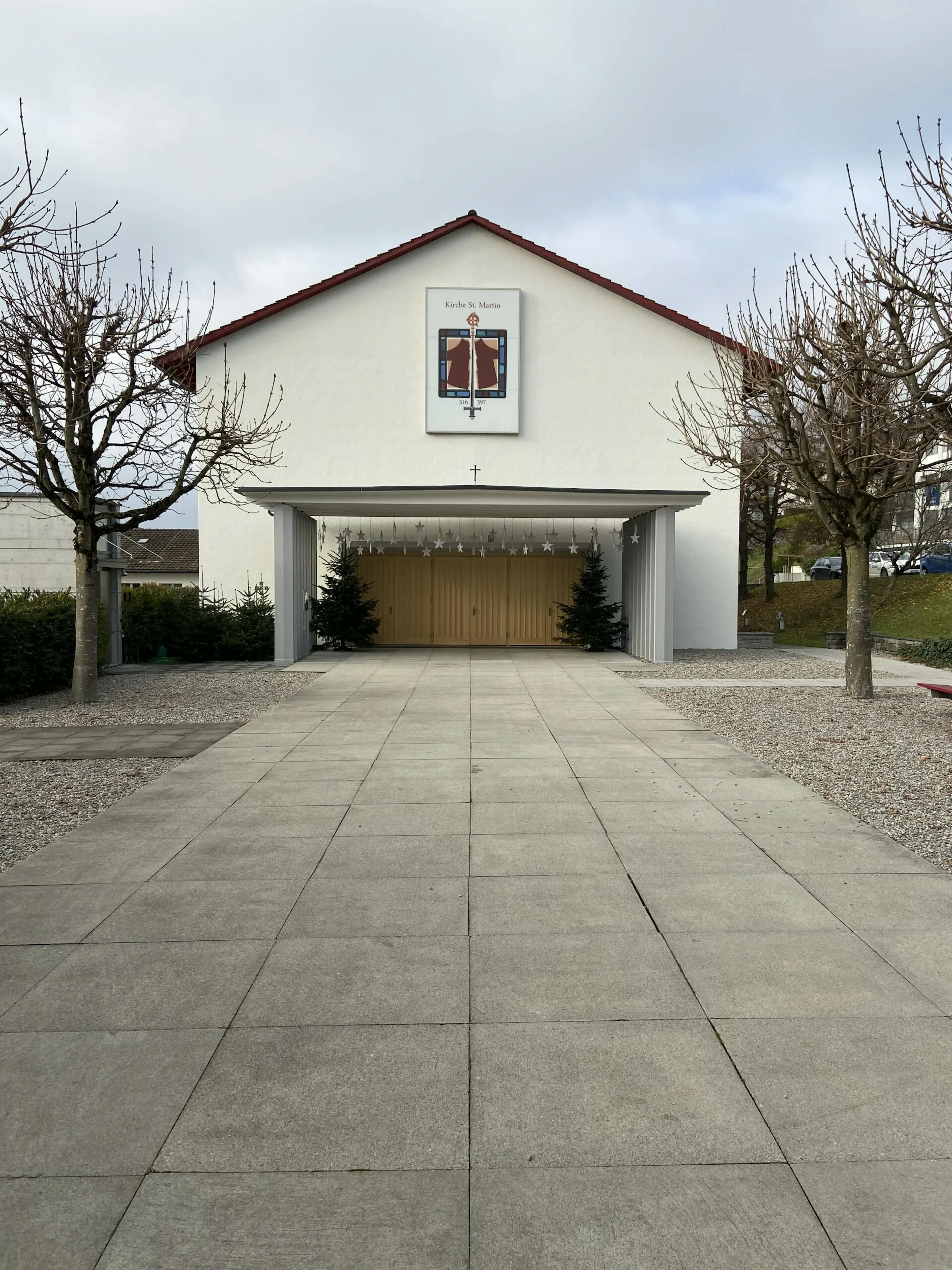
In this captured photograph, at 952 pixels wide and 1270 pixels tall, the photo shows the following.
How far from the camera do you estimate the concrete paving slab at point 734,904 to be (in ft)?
15.5

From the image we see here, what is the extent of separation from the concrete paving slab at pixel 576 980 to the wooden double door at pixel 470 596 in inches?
746

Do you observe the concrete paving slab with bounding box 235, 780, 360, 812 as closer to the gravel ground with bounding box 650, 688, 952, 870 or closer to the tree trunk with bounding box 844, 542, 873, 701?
the gravel ground with bounding box 650, 688, 952, 870

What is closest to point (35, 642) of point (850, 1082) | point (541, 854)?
point (541, 854)

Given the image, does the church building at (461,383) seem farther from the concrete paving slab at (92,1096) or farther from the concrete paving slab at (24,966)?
the concrete paving slab at (92,1096)

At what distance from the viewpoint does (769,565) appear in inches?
1398

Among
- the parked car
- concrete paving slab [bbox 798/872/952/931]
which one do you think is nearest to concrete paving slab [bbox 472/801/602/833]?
concrete paving slab [bbox 798/872/952/931]

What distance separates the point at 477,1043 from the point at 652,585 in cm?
1643

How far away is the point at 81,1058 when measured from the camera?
3.48 m

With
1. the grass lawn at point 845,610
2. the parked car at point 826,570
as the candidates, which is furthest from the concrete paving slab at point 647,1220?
the parked car at point 826,570

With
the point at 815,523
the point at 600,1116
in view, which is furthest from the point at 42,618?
the point at 815,523

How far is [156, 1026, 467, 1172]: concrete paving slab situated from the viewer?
2.88 m

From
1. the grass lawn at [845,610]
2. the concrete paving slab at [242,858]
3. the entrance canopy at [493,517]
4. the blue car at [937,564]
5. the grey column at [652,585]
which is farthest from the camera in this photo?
the blue car at [937,564]

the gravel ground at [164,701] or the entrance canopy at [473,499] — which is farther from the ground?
the entrance canopy at [473,499]

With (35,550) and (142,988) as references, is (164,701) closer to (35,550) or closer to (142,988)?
Answer: (35,550)
